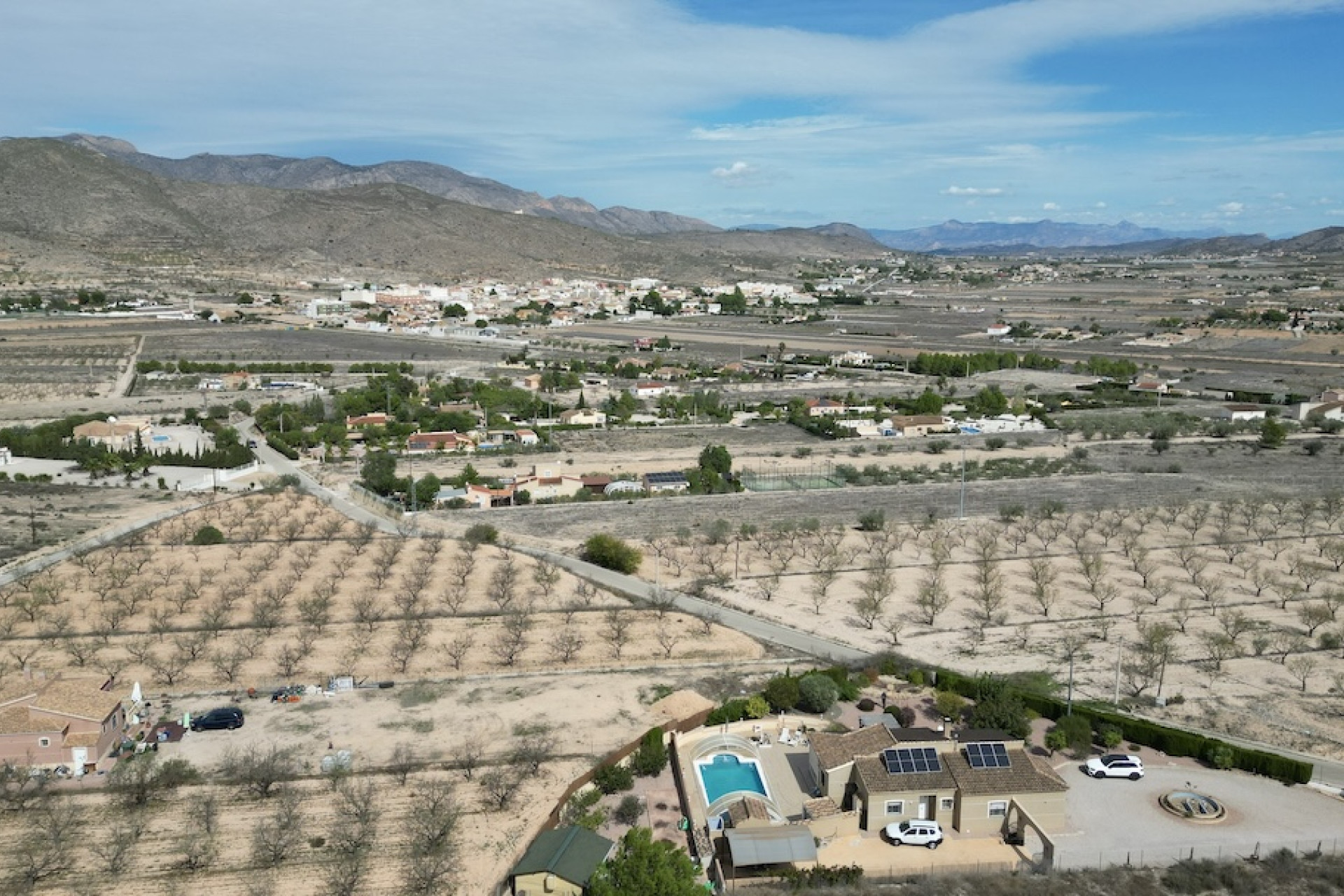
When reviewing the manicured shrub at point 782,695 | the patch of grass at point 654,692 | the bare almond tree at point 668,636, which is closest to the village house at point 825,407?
the bare almond tree at point 668,636

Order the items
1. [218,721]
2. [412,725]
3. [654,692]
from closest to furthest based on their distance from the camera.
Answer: [218,721], [412,725], [654,692]

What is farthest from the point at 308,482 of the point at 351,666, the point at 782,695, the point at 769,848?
the point at 769,848

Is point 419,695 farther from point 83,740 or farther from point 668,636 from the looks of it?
point 668,636

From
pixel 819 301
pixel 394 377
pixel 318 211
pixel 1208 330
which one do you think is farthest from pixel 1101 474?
pixel 318 211

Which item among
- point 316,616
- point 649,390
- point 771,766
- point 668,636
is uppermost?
point 649,390

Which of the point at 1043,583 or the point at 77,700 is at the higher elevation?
the point at 77,700

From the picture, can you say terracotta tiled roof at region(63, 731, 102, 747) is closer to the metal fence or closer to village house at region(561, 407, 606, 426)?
the metal fence

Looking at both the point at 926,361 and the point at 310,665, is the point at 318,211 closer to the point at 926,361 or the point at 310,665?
the point at 926,361
